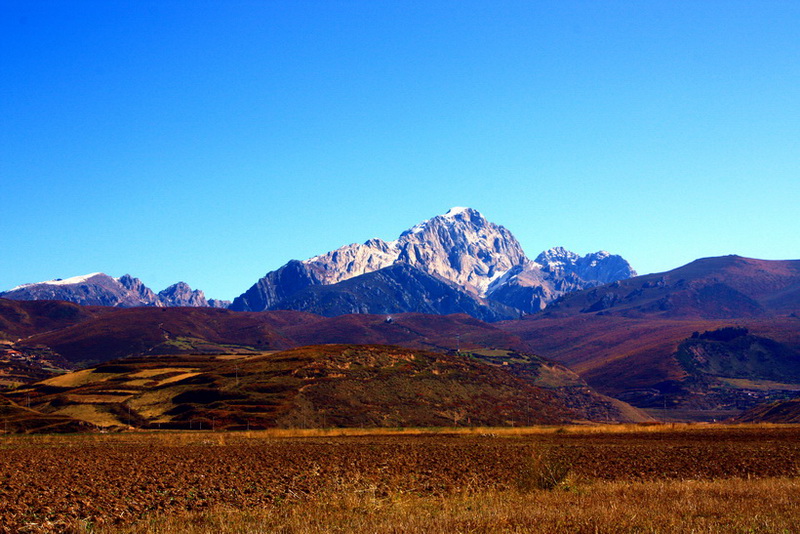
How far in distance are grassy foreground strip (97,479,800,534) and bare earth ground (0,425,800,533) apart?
2.6 inches

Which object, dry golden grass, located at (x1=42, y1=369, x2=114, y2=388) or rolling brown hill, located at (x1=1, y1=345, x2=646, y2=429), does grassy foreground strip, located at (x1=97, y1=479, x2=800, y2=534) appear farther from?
dry golden grass, located at (x1=42, y1=369, x2=114, y2=388)

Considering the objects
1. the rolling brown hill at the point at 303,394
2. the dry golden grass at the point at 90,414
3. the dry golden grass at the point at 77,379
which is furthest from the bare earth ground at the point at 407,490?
the dry golden grass at the point at 77,379

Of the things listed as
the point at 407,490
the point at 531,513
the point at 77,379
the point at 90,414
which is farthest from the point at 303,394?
the point at 531,513

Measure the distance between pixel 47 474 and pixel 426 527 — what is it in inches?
1211

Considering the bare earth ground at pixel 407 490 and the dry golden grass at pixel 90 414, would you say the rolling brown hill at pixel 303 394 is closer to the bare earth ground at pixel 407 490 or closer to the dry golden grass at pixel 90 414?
the dry golden grass at pixel 90 414

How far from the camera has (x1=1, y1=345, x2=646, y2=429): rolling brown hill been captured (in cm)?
13062

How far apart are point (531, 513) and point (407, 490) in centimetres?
1116

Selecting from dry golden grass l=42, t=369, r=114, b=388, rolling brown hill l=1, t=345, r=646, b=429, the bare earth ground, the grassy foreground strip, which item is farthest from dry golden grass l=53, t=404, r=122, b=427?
the grassy foreground strip

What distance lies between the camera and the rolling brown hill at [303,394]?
131 m

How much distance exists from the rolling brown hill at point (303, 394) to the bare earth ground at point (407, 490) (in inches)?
2794

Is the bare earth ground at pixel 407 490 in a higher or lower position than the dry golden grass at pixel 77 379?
lower

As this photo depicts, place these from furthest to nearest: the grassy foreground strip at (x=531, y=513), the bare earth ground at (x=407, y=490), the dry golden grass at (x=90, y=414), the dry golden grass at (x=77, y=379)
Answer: the dry golden grass at (x=77, y=379)
the dry golden grass at (x=90, y=414)
the bare earth ground at (x=407, y=490)
the grassy foreground strip at (x=531, y=513)

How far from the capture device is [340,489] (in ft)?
106

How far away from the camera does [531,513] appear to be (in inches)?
934
